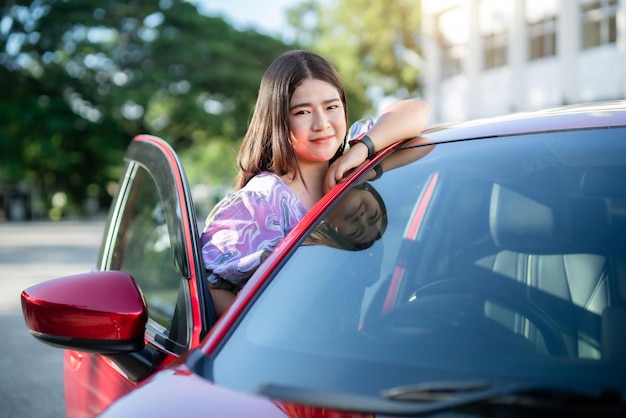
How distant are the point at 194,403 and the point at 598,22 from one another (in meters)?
24.5

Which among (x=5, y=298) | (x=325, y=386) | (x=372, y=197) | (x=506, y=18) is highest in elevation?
(x=506, y=18)

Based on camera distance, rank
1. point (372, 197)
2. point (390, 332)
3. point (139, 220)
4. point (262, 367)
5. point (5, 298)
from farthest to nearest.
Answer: point (5, 298) < point (139, 220) < point (372, 197) < point (390, 332) < point (262, 367)

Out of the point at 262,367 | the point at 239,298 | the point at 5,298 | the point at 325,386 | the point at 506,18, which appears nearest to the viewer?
the point at 325,386

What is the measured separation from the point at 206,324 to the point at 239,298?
15cm

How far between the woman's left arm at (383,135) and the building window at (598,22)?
22.9m

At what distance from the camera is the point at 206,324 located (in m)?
1.70

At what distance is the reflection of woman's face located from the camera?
5.70 feet

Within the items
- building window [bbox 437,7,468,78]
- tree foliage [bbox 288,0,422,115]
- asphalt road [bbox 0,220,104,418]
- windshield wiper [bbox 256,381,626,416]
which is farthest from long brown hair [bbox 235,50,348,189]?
tree foliage [bbox 288,0,422,115]

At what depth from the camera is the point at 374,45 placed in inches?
1323

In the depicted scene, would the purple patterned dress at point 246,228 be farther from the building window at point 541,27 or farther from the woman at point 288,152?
the building window at point 541,27

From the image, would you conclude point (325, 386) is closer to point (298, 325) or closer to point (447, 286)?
point (298, 325)

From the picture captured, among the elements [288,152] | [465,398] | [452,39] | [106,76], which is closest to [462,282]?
[465,398]

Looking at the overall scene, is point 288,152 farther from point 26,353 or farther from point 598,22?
point 598,22

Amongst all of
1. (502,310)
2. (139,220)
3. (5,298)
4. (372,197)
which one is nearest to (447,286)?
(502,310)
